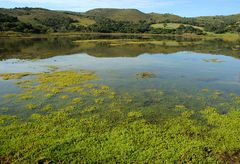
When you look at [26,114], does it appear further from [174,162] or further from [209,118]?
[209,118]

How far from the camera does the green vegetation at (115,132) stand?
53.4 ft

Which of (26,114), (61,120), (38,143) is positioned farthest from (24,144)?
(26,114)

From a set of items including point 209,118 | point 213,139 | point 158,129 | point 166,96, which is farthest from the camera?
point 166,96

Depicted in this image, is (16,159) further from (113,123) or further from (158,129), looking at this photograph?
(158,129)

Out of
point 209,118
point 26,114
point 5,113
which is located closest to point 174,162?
point 209,118

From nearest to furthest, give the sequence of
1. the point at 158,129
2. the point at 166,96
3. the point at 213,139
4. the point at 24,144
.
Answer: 1. the point at 24,144
2. the point at 213,139
3. the point at 158,129
4. the point at 166,96

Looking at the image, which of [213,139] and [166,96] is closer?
[213,139]

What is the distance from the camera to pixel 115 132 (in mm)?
19531

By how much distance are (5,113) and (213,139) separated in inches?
724

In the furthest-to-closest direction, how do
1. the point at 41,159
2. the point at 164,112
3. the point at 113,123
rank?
the point at 164,112
the point at 113,123
the point at 41,159

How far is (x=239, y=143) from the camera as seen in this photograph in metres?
18.2

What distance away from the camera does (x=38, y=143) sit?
17.6m

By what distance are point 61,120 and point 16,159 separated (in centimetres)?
670

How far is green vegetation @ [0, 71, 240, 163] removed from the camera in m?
16.3
